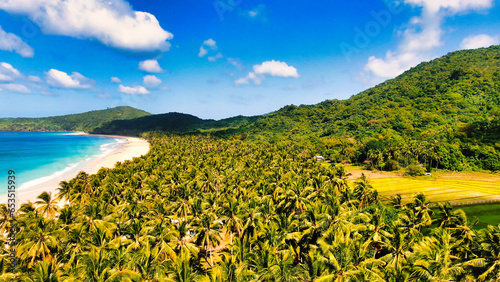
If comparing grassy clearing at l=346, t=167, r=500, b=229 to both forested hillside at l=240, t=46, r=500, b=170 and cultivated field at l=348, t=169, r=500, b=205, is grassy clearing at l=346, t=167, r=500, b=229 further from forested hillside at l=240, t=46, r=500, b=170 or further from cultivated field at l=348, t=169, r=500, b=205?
forested hillside at l=240, t=46, r=500, b=170

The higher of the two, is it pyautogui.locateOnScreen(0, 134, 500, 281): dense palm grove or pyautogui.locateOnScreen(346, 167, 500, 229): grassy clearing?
pyautogui.locateOnScreen(0, 134, 500, 281): dense palm grove

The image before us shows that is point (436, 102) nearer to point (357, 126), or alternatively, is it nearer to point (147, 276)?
point (357, 126)

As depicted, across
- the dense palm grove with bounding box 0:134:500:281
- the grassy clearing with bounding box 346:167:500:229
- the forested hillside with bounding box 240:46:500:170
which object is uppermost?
the forested hillside with bounding box 240:46:500:170

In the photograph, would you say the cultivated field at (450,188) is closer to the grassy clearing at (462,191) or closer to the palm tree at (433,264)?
the grassy clearing at (462,191)

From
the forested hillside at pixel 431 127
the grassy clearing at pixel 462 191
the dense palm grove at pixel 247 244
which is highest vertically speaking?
the forested hillside at pixel 431 127

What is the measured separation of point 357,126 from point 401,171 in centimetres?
7845

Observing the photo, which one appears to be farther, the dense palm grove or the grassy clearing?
the grassy clearing

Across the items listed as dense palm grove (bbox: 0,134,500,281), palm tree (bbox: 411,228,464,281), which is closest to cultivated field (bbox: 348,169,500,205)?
dense palm grove (bbox: 0,134,500,281)

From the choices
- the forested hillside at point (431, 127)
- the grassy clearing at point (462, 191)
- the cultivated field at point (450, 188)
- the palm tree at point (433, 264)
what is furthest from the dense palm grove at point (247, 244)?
the forested hillside at point (431, 127)

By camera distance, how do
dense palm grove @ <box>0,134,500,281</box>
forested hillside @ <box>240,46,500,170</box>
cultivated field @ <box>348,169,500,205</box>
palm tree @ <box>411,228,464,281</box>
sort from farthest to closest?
forested hillside @ <box>240,46,500,170</box> → cultivated field @ <box>348,169,500,205</box> → dense palm grove @ <box>0,134,500,281</box> → palm tree @ <box>411,228,464,281</box>

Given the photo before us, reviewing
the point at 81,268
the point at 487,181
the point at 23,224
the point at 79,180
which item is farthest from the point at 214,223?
the point at 487,181

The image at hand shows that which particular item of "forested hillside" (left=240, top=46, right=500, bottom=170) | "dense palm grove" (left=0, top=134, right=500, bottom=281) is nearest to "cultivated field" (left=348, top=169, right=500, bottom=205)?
"forested hillside" (left=240, top=46, right=500, bottom=170)

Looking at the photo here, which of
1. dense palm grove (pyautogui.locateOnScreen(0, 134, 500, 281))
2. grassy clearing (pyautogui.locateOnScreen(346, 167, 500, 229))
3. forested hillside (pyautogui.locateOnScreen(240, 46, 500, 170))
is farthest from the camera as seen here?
forested hillside (pyautogui.locateOnScreen(240, 46, 500, 170))

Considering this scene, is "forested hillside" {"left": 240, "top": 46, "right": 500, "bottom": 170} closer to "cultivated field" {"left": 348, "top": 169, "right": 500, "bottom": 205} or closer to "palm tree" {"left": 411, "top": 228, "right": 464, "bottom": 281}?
"cultivated field" {"left": 348, "top": 169, "right": 500, "bottom": 205}
